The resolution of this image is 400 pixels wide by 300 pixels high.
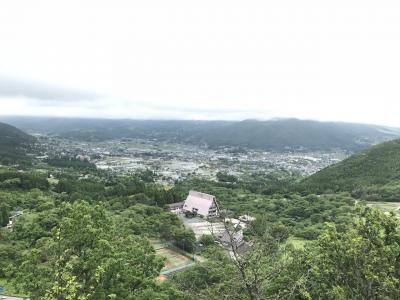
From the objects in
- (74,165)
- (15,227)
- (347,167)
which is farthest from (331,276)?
(74,165)

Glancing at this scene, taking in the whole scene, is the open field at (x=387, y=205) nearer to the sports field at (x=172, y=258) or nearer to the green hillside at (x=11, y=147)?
the sports field at (x=172, y=258)

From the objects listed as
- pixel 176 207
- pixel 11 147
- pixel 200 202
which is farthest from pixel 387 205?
pixel 11 147

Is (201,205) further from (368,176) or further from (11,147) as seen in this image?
(11,147)

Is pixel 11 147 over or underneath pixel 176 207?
underneath

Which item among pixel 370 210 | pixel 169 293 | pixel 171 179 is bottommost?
pixel 171 179

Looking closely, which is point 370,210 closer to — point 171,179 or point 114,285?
point 114,285

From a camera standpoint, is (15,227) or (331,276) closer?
(331,276)
